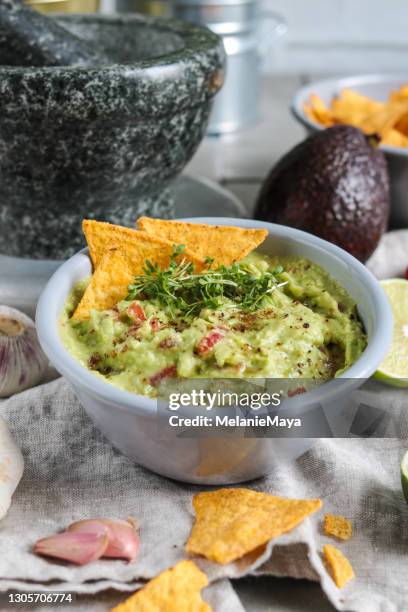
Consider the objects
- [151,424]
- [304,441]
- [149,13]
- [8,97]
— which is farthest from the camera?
[149,13]

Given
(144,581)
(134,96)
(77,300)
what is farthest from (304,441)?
(134,96)

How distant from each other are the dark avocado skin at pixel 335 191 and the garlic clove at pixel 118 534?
37.3 inches

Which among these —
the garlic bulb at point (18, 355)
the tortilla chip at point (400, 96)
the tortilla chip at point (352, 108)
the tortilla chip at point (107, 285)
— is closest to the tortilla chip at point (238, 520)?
the tortilla chip at point (107, 285)

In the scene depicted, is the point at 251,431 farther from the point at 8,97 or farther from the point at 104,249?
the point at 8,97

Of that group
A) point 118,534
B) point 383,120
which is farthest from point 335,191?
point 118,534

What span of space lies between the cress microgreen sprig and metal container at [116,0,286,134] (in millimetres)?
1934

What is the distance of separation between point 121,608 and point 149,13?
2626 millimetres

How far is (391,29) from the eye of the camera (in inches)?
179

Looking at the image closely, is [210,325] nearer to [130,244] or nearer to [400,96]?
[130,244]

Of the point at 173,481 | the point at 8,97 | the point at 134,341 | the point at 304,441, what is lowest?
the point at 173,481

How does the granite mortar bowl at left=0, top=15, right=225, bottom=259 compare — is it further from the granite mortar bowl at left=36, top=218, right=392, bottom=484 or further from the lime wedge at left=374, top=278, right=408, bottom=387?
the lime wedge at left=374, top=278, right=408, bottom=387

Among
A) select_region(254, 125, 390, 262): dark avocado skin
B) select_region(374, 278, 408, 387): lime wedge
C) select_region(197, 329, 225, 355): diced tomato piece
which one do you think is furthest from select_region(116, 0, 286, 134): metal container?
select_region(197, 329, 225, 355): diced tomato piece

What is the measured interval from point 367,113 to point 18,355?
1461 mm

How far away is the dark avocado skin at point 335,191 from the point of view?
208cm
